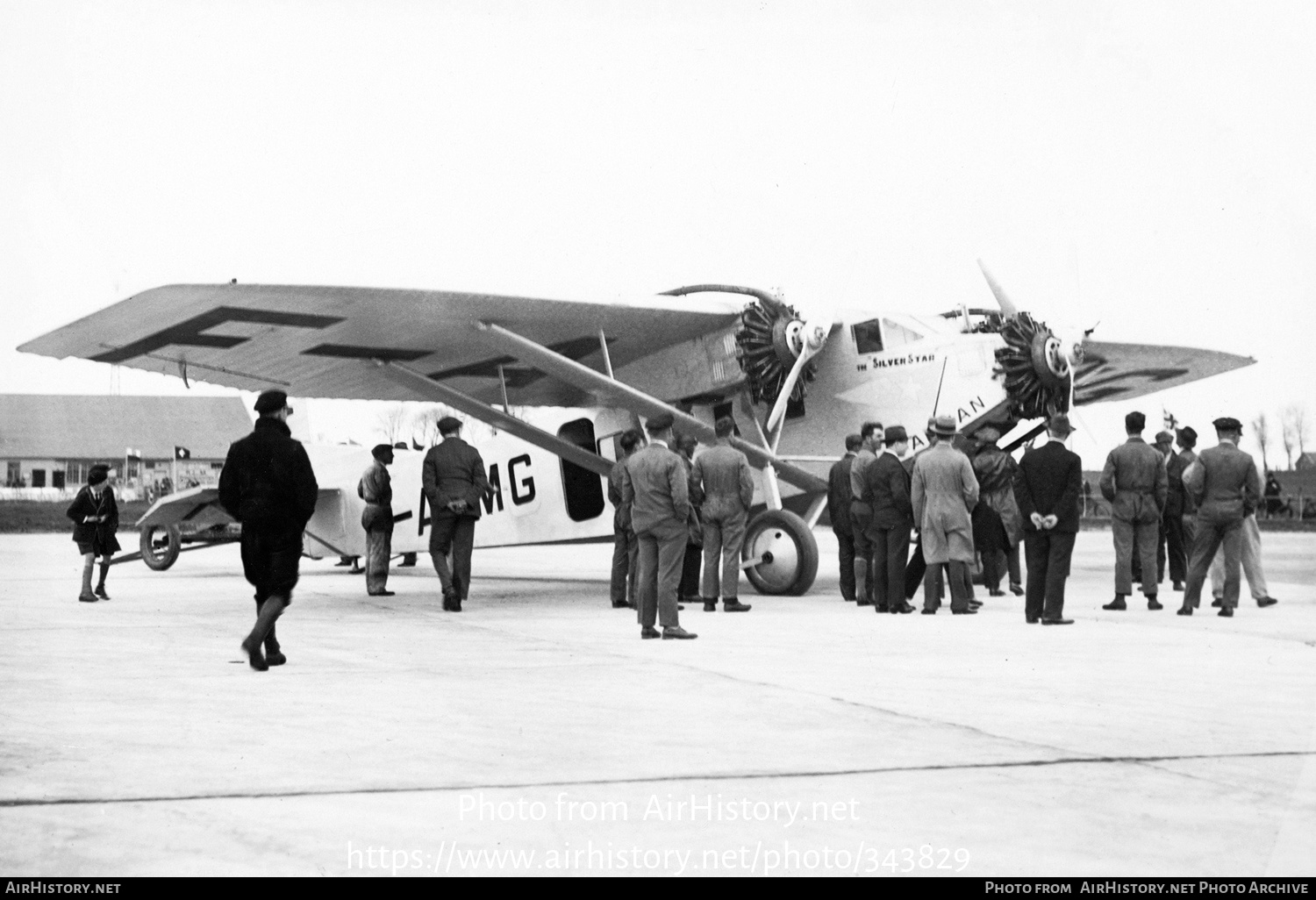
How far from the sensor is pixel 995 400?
46.0 feet

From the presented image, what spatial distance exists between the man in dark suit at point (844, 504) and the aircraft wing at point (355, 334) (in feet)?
7.59

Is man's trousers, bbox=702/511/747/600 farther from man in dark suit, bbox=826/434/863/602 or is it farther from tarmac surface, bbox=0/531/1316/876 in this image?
tarmac surface, bbox=0/531/1316/876

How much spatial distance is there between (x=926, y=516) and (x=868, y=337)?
3.46 m

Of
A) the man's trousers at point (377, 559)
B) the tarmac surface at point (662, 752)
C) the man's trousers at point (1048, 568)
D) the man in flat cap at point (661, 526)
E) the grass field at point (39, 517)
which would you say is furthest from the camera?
the grass field at point (39, 517)

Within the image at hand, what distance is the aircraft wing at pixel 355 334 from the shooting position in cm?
1261

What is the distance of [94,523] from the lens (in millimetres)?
13414

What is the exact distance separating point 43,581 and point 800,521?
9.01 meters

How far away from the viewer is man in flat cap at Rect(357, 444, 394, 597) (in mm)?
14859

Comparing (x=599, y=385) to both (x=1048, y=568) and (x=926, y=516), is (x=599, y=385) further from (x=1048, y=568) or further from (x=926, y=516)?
(x=1048, y=568)

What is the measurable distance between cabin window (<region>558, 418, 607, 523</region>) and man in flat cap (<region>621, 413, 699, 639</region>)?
6.41 m

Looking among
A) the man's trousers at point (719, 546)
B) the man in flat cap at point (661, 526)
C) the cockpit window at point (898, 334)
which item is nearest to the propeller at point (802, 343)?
the cockpit window at point (898, 334)

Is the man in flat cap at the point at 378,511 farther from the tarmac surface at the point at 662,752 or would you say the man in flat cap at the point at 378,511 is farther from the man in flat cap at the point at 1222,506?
the man in flat cap at the point at 1222,506

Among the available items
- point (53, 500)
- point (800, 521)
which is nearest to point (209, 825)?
point (800, 521)

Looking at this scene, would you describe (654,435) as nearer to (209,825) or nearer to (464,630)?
(464,630)
